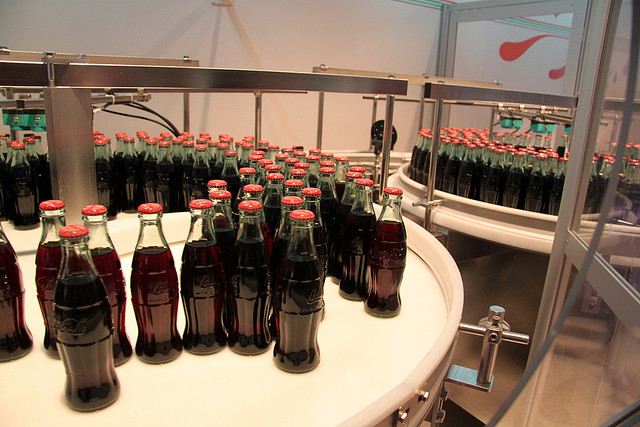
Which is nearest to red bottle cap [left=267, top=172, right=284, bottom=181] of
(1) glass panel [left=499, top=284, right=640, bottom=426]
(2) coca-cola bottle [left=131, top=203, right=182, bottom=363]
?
(2) coca-cola bottle [left=131, top=203, right=182, bottom=363]

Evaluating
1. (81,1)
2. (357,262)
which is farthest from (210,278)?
(81,1)

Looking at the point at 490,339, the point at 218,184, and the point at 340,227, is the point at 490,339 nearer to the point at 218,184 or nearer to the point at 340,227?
the point at 340,227

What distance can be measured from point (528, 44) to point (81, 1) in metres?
4.43

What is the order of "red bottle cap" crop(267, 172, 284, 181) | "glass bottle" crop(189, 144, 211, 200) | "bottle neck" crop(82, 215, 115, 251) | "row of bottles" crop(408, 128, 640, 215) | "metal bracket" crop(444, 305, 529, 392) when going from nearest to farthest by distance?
"bottle neck" crop(82, 215, 115, 251) → "metal bracket" crop(444, 305, 529, 392) → "red bottle cap" crop(267, 172, 284, 181) → "glass bottle" crop(189, 144, 211, 200) → "row of bottles" crop(408, 128, 640, 215)

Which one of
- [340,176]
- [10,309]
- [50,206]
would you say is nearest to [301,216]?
[50,206]

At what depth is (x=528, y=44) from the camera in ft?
Answer: 17.3

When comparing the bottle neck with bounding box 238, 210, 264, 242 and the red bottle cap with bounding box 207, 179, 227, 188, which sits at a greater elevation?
the red bottle cap with bounding box 207, 179, 227, 188

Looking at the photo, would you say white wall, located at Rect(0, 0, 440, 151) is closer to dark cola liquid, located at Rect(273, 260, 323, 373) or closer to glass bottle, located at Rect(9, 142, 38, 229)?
glass bottle, located at Rect(9, 142, 38, 229)

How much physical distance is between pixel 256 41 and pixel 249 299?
3.49 m

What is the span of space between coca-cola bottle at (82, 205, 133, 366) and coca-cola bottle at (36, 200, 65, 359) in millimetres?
48

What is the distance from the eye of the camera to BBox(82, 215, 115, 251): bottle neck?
663 millimetres

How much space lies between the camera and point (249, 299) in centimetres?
75

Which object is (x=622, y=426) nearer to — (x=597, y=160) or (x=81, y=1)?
(x=597, y=160)

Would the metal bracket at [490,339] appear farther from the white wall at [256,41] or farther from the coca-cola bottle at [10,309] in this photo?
the white wall at [256,41]
